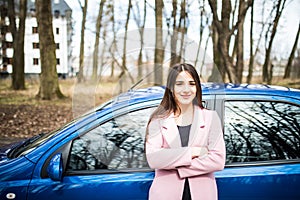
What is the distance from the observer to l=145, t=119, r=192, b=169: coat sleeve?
1.61 metres

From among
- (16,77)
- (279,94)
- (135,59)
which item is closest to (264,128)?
(279,94)

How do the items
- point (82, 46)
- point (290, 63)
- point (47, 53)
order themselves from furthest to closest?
1. point (290, 63)
2. point (47, 53)
3. point (82, 46)

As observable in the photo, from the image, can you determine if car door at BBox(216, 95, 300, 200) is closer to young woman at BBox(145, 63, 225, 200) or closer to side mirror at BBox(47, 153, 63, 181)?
young woman at BBox(145, 63, 225, 200)

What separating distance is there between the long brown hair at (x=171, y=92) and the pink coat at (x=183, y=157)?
5cm

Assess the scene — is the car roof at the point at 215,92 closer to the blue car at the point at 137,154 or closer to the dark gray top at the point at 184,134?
the blue car at the point at 137,154

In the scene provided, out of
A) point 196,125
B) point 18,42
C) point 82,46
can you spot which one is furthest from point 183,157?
point 18,42

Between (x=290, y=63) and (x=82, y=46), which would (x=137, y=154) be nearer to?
(x=82, y=46)

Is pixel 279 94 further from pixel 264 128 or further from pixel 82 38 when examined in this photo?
pixel 82 38

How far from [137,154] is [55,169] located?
538 millimetres

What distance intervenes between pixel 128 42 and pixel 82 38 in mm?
719

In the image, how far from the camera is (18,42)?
13.2 meters

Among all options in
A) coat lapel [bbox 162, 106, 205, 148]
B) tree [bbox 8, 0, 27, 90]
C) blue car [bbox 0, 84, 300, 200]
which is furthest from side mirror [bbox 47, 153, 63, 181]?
tree [bbox 8, 0, 27, 90]

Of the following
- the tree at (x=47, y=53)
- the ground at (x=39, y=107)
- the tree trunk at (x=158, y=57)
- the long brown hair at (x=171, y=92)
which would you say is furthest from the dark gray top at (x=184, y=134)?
the tree at (x=47, y=53)

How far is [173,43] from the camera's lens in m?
1.88
